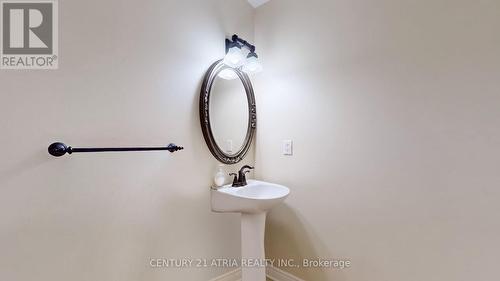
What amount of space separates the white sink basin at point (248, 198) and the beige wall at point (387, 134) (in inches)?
8.2

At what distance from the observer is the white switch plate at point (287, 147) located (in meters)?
1.74

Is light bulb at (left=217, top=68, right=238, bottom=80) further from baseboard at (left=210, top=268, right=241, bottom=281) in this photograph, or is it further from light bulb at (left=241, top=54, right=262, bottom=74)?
baseboard at (left=210, top=268, right=241, bottom=281)

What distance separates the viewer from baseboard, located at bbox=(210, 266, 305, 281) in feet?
5.74

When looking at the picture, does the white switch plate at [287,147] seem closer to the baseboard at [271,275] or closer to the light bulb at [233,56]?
the light bulb at [233,56]

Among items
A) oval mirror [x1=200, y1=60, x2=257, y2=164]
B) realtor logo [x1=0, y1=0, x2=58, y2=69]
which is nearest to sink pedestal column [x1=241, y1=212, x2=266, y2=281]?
oval mirror [x1=200, y1=60, x2=257, y2=164]

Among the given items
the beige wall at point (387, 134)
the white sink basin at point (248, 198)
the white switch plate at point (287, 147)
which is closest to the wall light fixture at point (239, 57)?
the beige wall at point (387, 134)

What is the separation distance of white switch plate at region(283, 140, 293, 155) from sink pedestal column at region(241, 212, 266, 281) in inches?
20.1

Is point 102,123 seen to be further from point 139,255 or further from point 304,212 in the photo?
point 304,212

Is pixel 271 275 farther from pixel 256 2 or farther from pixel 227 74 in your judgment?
pixel 256 2

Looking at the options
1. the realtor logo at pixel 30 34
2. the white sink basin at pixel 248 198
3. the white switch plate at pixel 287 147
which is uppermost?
the realtor logo at pixel 30 34

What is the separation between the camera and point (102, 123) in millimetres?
1205

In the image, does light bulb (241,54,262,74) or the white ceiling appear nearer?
light bulb (241,54,262,74)

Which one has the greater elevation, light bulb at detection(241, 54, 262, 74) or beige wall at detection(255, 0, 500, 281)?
light bulb at detection(241, 54, 262, 74)

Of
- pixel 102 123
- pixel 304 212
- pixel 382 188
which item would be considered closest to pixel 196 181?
pixel 102 123
